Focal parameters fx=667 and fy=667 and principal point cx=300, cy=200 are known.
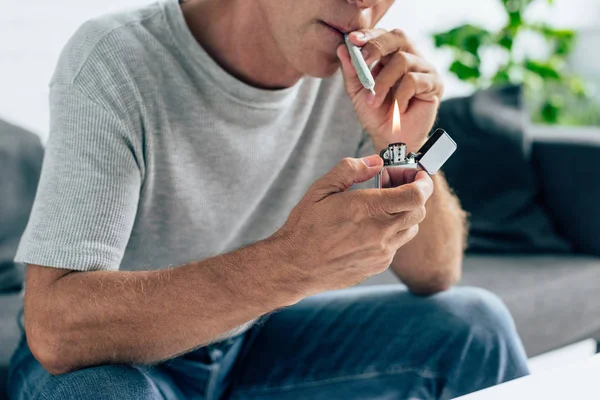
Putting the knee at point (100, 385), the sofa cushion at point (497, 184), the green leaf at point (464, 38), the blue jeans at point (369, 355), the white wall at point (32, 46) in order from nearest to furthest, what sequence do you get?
the knee at point (100, 385), the blue jeans at point (369, 355), the white wall at point (32, 46), the sofa cushion at point (497, 184), the green leaf at point (464, 38)

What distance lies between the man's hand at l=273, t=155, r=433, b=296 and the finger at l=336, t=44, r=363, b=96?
351mm

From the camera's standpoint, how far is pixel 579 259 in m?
2.03

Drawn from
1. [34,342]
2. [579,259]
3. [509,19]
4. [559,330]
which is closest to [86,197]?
[34,342]

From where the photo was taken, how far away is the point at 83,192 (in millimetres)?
956

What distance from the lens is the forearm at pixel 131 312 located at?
0.90m

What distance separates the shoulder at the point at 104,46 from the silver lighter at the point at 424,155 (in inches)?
20.8

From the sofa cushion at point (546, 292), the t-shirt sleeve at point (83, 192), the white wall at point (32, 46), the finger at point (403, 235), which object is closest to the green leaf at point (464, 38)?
the sofa cushion at point (546, 292)

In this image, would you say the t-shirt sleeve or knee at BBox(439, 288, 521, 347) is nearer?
the t-shirt sleeve

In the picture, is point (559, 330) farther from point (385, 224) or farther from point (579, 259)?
point (385, 224)

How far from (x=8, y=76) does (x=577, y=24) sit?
3.11 m

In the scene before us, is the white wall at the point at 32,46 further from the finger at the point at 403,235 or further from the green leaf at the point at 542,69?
the green leaf at the point at 542,69

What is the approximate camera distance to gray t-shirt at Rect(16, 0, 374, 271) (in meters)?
0.96

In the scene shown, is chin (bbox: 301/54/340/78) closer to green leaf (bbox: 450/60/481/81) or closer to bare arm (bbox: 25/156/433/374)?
bare arm (bbox: 25/156/433/374)

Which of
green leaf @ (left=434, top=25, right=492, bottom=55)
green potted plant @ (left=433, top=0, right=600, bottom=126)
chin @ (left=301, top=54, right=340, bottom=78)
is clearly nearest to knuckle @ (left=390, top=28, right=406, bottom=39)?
chin @ (left=301, top=54, right=340, bottom=78)
